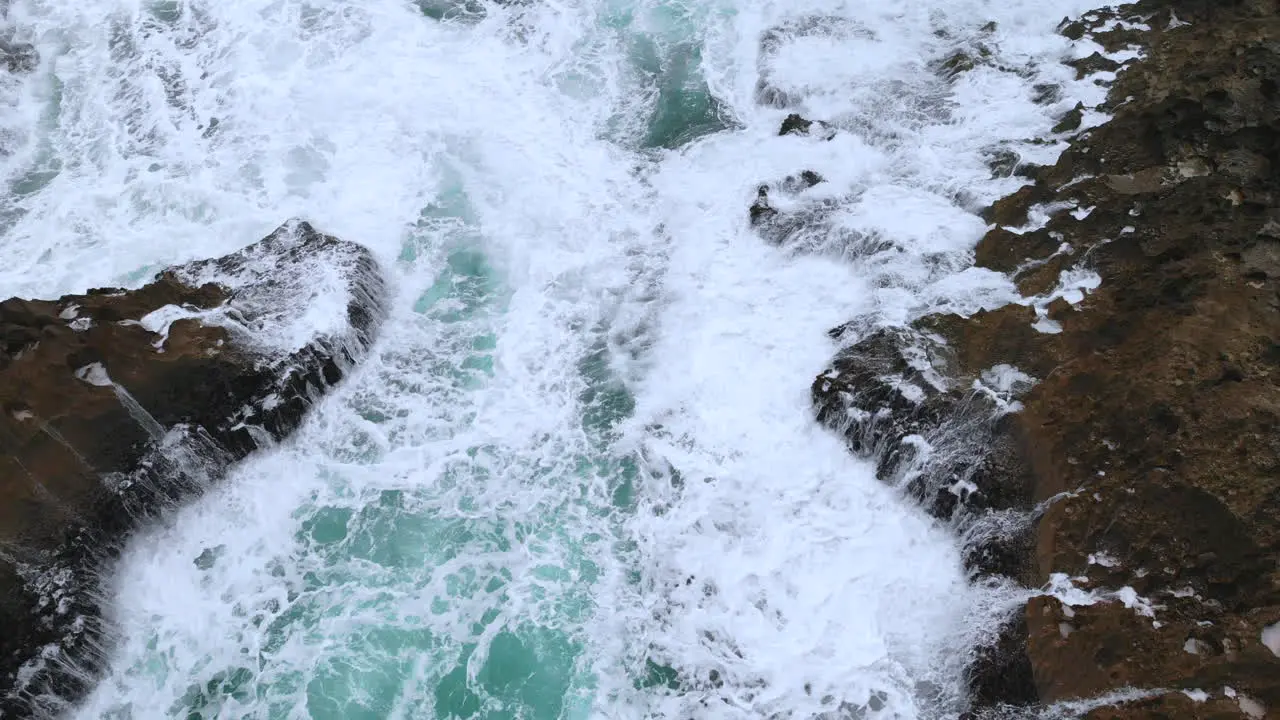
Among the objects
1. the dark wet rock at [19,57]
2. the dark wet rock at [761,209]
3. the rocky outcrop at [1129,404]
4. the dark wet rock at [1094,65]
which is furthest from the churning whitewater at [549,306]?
the rocky outcrop at [1129,404]

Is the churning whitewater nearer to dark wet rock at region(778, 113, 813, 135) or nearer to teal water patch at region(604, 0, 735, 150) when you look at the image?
teal water patch at region(604, 0, 735, 150)

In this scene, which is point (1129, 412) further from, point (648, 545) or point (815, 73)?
point (815, 73)

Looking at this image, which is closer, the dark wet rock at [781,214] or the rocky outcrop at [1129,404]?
the rocky outcrop at [1129,404]

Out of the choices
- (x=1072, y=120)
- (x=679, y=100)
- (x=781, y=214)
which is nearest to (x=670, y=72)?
(x=679, y=100)

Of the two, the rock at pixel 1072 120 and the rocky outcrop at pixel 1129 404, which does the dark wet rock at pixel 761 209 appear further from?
the rock at pixel 1072 120

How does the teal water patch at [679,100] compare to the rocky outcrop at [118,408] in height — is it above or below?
above

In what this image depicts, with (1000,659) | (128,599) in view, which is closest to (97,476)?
(128,599)
